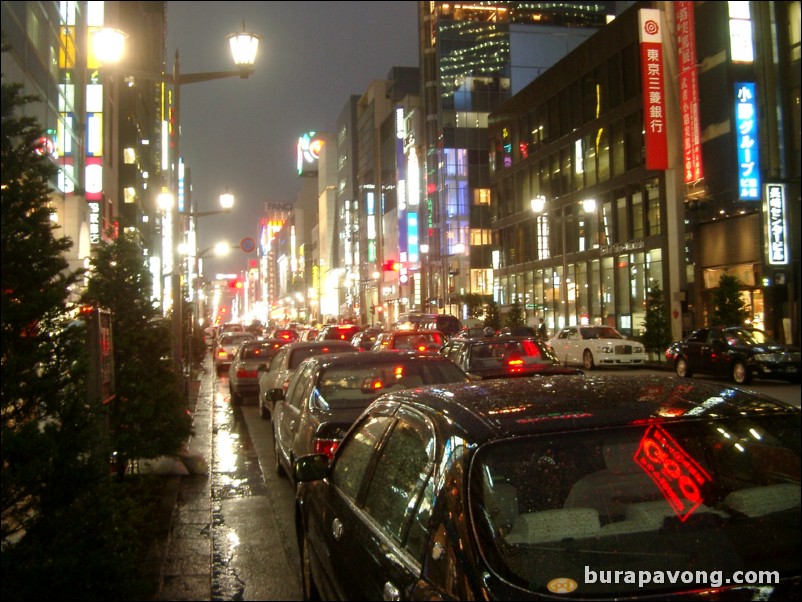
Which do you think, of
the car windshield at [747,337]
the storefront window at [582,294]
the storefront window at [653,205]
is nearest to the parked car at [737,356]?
the car windshield at [747,337]

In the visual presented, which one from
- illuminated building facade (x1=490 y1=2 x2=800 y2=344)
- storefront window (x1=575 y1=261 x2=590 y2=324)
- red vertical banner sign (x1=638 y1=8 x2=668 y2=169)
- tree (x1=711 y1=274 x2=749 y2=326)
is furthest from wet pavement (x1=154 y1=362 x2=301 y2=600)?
storefront window (x1=575 y1=261 x2=590 y2=324)

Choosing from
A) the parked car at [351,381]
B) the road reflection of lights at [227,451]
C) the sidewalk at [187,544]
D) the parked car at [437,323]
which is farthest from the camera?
the parked car at [437,323]

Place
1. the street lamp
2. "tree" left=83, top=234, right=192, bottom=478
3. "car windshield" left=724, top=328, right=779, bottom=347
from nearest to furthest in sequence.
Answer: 1. "tree" left=83, top=234, right=192, bottom=478
2. the street lamp
3. "car windshield" left=724, top=328, right=779, bottom=347

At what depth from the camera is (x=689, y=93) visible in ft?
123

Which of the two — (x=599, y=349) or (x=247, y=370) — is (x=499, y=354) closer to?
(x=247, y=370)

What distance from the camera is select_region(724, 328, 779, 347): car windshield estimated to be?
23188 mm

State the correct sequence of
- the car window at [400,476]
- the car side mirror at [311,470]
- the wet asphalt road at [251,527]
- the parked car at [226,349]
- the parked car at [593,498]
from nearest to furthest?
1. the parked car at [593,498]
2. the car window at [400,476]
3. the car side mirror at [311,470]
4. the wet asphalt road at [251,527]
5. the parked car at [226,349]

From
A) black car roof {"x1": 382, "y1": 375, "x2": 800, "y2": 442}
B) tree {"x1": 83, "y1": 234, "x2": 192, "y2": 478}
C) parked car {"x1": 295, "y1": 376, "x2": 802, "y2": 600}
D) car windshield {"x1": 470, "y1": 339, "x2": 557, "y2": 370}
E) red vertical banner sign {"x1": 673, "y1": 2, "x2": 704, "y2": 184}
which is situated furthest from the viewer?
red vertical banner sign {"x1": 673, "y1": 2, "x2": 704, "y2": 184}

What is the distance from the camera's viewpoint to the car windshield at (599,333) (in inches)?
1226

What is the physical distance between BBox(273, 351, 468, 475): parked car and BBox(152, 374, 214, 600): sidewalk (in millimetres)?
1099

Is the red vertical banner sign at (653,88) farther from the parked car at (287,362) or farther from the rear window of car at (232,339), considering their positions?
the parked car at (287,362)

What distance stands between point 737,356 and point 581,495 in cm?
2159

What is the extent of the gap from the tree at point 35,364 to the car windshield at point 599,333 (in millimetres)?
27715

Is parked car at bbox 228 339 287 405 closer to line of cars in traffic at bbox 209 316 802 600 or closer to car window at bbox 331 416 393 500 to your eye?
car window at bbox 331 416 393 500
